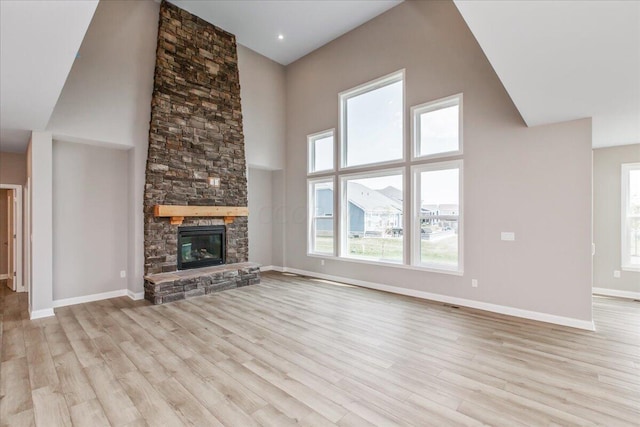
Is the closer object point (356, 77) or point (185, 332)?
point (185, 332)

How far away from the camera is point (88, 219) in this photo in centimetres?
490

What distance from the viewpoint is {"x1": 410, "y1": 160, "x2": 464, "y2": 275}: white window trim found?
4.52 metres

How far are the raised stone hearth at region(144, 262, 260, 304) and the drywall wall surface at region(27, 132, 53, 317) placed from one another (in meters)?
1.25

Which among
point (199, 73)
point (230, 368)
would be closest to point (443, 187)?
point (230, 368)

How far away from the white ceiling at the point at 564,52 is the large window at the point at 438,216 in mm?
1443

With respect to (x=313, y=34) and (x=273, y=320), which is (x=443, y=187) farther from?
(x=313, y=34)

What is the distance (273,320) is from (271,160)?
4.16 metres

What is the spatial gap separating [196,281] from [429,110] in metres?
4.90

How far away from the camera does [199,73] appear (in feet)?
18.6

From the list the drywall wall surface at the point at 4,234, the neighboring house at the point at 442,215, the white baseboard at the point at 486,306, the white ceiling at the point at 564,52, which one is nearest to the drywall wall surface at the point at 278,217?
the white baseboard at the point at 486,306

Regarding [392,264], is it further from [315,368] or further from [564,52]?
[564,52]

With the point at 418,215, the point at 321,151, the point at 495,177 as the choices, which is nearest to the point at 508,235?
the point at 495,177

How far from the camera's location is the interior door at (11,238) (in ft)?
18.1

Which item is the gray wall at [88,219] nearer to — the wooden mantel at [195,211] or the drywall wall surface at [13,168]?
the wooden mantel at [195,211]
